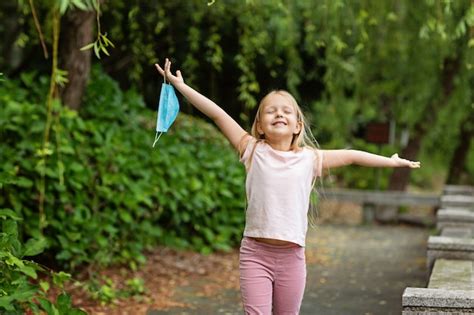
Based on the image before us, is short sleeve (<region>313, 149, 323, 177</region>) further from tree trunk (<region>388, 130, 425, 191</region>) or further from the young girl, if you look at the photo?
tree trunk (<region>388, 130, 425, 191</region>)

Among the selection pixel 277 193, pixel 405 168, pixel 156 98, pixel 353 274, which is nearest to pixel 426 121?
pixel 405 168

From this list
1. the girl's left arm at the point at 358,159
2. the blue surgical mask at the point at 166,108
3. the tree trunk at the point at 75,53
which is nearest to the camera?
the girl's left arm at the point at 358,159

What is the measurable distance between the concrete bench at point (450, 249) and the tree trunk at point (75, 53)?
301cm

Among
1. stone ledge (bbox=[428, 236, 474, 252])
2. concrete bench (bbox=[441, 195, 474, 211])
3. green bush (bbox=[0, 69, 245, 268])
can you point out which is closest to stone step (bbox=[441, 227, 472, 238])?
stone ledge (bbox=[428, 236, 474, 252])

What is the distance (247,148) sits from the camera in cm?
396

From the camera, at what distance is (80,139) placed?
6.37 meters

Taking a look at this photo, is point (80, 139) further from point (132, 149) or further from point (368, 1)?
point (368, 1)

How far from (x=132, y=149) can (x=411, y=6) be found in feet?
13.6

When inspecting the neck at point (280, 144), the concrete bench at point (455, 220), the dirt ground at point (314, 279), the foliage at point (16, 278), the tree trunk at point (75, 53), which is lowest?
the dirt ground at point (314, 279)

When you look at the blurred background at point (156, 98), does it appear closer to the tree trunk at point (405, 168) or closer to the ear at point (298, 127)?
the tree trunk at point (405, 168)

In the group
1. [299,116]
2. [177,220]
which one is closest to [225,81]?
[177,220]

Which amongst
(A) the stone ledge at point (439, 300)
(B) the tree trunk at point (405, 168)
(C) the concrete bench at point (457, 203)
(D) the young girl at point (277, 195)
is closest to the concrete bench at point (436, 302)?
(A) the stone ledge at point (439, 300)

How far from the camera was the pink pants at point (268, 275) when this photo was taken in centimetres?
379

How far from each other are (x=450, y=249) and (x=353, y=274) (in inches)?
78.1
